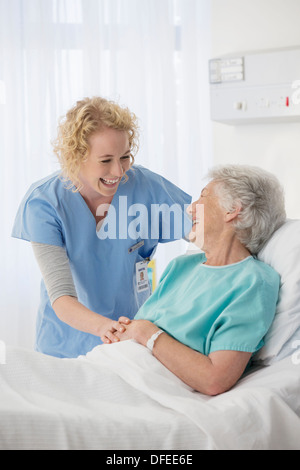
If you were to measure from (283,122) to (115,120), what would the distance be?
114cm

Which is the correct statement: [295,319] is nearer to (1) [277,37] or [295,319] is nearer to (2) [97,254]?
(2) [97,254]

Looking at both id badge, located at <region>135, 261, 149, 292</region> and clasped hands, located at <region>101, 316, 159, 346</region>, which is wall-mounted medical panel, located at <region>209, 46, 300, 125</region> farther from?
clasped hands, located at <region>101, 316, 159, 346</region>

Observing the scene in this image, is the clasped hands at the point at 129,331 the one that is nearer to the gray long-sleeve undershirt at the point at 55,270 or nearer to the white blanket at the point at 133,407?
the white blanket at the point at 133,407

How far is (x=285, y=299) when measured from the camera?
1503mm

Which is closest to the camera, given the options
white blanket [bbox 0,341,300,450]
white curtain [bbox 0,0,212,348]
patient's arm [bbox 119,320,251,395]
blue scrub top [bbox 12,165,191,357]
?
white blanket [bbox 0,341,300,450]

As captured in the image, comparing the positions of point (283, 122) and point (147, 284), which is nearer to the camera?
point (147, 284)

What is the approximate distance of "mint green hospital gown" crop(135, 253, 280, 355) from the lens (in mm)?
1435

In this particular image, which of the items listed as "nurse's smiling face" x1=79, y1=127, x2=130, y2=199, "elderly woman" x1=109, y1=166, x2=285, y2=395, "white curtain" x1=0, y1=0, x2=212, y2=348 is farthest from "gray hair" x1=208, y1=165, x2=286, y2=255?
"white curtain" x1=0, y1=0, x2=212, y2=348

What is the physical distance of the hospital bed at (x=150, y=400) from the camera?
116 cm

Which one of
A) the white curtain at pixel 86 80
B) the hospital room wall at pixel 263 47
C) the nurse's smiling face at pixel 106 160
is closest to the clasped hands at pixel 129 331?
the nurse's smiling face at pixel 106 160

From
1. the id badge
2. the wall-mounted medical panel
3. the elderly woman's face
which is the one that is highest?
the wall-mounted medical panel

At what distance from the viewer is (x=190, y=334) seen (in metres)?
1.52
